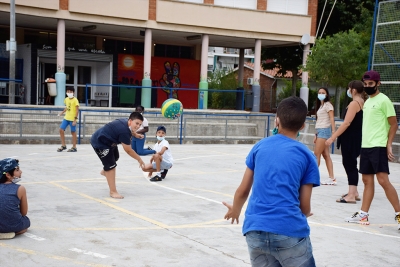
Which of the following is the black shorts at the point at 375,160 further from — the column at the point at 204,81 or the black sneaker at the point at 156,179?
the column at the point at 204,81

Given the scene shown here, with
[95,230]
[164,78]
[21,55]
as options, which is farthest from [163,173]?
[164,78]

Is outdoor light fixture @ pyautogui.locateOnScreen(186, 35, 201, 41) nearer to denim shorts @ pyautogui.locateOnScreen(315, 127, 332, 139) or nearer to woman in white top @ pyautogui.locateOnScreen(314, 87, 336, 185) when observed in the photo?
woman in white top @ pyautogui.locateOnScreen(314, 87, 336, 185)

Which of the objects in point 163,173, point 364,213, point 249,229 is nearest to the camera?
point 249,229

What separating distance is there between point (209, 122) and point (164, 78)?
1302cm

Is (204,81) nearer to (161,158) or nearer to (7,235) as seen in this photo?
(161,158)

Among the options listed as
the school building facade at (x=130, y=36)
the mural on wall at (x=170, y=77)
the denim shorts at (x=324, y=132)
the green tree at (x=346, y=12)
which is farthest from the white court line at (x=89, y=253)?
the green tree at (x=346, y=12)

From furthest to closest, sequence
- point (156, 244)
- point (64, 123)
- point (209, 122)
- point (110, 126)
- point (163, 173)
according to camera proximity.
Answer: point (209, 122) → point (64, 123) → point (163, 173) → point (110, 126) → point (156, 244)

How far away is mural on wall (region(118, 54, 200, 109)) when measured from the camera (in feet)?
108

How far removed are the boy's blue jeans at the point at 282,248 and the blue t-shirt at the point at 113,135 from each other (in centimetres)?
552

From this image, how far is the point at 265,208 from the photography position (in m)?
Answer: 3.65

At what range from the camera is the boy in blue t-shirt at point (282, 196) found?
141 inches

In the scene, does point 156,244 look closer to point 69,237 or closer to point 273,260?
point 69,237

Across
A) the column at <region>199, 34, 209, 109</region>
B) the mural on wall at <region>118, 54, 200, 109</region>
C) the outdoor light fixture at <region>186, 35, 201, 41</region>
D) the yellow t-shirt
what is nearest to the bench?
the mural on wall at <region>118, 54, 200, 109</region>

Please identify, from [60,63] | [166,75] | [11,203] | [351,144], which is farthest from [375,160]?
[166,75]
